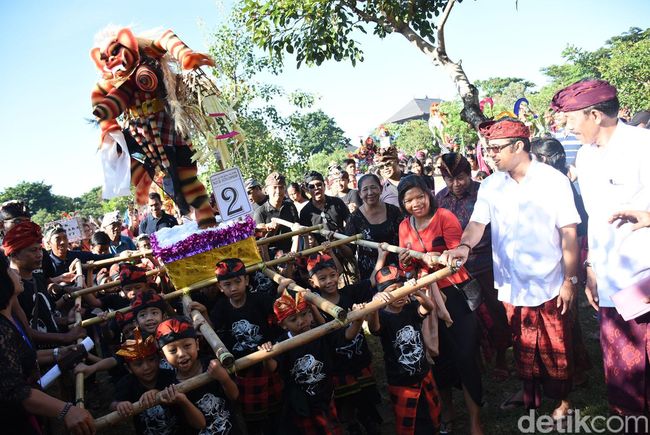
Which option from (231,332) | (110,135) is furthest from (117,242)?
(231,332)

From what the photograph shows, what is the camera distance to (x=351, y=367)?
3393 mm

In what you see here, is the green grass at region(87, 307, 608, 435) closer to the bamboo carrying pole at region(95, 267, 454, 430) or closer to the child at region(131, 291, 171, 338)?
the bamboo carrying pole at region(95, 267, 454, 430)

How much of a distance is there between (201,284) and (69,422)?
165cm

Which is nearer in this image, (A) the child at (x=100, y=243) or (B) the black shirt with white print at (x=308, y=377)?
(B) the black shirt with white print at (x=308, y=377)

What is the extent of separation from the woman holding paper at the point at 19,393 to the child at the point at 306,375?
1191 millimetres

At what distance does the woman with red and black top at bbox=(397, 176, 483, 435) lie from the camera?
330 centimetres

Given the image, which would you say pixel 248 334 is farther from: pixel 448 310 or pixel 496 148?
pixel 496 148

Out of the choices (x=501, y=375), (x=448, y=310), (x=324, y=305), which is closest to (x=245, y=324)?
(x=324, y=305)

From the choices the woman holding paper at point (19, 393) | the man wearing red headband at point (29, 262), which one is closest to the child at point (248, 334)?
the man wearing red headband at point (29, 262)

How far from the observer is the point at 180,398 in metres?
2.12

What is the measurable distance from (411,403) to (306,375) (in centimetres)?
71

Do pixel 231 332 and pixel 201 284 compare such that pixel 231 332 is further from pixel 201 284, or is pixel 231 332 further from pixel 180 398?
pixel 180 398

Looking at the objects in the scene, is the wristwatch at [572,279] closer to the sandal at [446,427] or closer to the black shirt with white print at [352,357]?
the sandal at [446,427]

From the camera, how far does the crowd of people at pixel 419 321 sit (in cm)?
263
